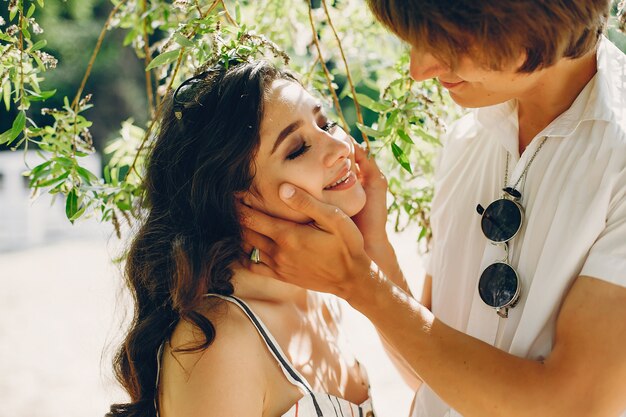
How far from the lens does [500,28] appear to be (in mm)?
1679

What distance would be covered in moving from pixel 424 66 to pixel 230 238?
742mm

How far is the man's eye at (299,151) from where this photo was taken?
2.16 m

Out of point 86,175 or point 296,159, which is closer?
point 296,159

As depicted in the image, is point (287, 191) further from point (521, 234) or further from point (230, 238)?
point (521, 234)

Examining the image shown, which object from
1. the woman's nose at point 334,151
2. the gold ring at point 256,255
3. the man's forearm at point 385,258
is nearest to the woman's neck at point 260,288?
the gold ring at point 256,255

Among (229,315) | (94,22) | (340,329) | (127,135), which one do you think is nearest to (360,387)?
(340,329)

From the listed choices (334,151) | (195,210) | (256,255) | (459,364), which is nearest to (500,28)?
(334,151)

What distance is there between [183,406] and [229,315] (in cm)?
27

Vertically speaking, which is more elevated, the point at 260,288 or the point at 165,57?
the point at 165,57

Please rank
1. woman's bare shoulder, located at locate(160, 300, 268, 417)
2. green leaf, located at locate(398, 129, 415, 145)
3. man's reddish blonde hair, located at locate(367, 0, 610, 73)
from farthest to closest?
green leaf, located at locate(398, 129, 415, 145)
woman's bare shoulder, located at locate(160, 300, 268, 417)
man's reddish blonde hair, located at locate(367, 0, 610, 73)

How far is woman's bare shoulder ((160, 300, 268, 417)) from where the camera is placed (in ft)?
6.23

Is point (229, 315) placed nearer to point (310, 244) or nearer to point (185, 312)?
point (185, 312)

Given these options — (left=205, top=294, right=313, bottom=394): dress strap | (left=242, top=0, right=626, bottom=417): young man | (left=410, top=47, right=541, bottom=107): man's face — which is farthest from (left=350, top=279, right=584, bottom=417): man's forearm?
(left=410, top=47, right=541, bottom=107): man's face

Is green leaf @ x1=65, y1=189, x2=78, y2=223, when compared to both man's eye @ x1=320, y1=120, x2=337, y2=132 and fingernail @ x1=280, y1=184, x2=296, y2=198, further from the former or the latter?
man's eye @ x1=320, y1=120, x2=337, y2=132
